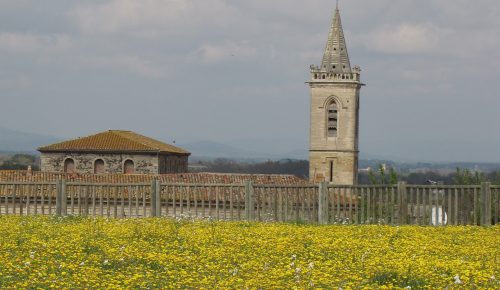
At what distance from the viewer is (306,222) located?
2484cm

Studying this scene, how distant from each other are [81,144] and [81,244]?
51.7 metres

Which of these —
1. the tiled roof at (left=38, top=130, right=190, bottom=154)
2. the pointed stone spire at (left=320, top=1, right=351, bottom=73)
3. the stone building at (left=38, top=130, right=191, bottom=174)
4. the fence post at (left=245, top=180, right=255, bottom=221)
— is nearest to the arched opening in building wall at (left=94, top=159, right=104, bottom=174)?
the stone building at (left=38, top=130, right=191, bottom=174)

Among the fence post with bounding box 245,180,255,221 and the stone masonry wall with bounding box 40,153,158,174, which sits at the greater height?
the stone masonry wall with bounding box 40,153,158,174

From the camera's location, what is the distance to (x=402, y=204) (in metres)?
25.2

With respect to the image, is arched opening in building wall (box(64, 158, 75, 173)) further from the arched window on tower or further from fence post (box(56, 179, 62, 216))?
fence post (box(56, 179, 62, 216))

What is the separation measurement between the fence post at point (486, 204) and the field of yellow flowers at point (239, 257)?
3.54 meters

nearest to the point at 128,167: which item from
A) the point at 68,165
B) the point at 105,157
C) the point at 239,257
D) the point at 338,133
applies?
the point at 105,157

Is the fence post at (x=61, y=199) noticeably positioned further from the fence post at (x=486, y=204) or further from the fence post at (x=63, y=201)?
the fence post at (x=486, y=204)

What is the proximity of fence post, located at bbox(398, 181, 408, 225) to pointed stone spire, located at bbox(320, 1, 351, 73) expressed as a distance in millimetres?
59651

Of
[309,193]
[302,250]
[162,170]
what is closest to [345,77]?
[162,170]

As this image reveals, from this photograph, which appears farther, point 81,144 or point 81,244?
point 81,144

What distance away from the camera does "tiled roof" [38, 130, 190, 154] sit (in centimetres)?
6562

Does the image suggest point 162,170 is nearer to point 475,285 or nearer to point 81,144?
point 81,144

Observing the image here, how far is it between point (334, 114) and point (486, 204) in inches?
2368
